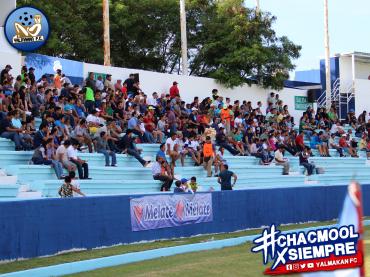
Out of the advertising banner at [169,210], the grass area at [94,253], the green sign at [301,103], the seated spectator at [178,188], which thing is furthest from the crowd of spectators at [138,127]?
the green sign at [301,103]

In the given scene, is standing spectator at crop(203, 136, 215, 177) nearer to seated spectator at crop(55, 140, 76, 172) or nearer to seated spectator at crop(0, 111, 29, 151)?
seated spectator at crop(55, 140, 76, 172)

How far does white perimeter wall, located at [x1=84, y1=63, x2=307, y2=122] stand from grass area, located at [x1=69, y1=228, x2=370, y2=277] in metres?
14.1

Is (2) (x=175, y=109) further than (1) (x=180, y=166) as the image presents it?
Yes

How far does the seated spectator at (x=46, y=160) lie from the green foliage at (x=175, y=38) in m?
17.8

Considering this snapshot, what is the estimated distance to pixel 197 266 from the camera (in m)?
14.1

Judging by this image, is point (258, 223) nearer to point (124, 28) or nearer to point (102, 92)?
point (102, 92)

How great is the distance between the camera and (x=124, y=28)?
41.5m

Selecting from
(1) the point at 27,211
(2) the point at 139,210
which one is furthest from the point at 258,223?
(1) the point at 27,211

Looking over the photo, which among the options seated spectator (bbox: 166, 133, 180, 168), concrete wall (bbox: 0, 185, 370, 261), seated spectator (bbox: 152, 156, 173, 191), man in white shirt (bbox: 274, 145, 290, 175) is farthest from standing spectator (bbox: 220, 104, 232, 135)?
seated spectator (bbox: 152, 156, 173, 191)

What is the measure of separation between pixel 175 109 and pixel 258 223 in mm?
6831

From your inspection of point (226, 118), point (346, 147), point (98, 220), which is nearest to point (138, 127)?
point (226, 118)

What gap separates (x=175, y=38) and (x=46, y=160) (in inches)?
967

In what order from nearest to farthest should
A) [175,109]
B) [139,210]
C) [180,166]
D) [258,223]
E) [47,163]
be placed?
[139,210] < [47,163] < [258,223] < [180,166] < [175,109]

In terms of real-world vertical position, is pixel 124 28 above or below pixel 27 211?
above
